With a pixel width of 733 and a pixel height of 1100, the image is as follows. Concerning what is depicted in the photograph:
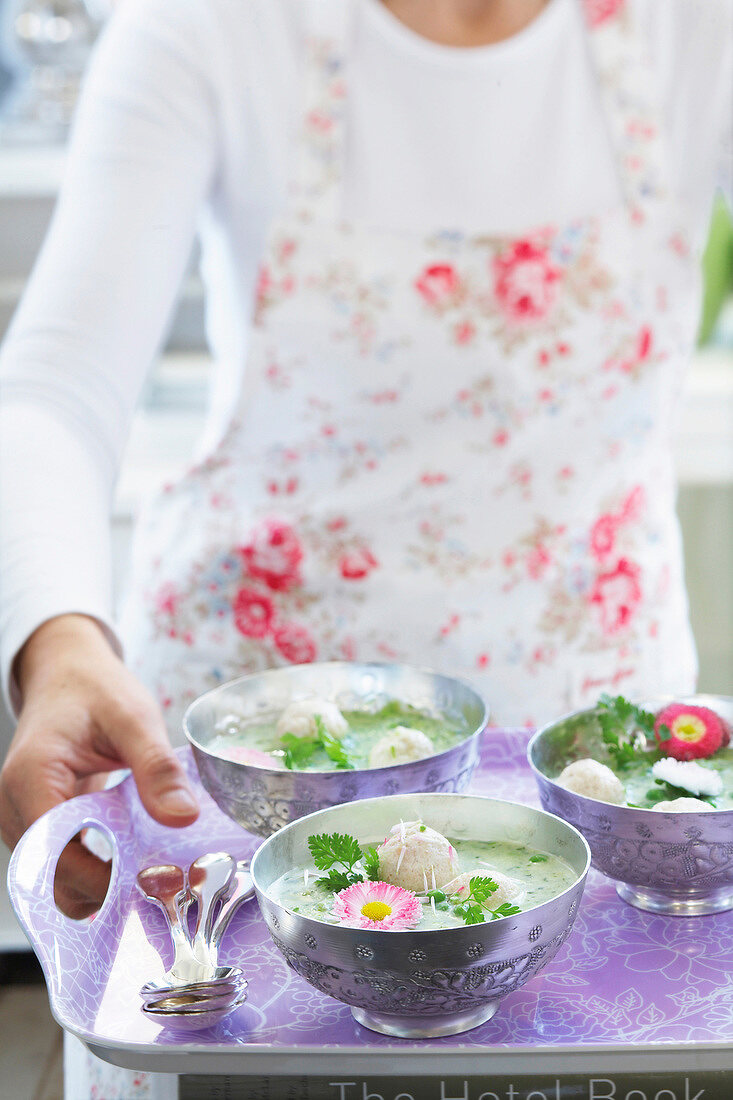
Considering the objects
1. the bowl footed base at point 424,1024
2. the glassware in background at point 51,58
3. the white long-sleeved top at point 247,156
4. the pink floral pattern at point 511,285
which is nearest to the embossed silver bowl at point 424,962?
the bowl footed base at point 424,1024

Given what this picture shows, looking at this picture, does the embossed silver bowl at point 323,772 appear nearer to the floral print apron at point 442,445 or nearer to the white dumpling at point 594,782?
the white dumpling at point 594,782

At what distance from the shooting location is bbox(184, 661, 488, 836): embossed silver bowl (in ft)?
2.30

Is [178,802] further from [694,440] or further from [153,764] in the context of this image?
[694,440]

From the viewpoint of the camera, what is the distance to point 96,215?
3.22 ft

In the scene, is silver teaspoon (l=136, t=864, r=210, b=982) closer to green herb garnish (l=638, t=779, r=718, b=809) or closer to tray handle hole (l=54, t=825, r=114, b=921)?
tray handle hole (l=54, t=825, r=114, b=921)

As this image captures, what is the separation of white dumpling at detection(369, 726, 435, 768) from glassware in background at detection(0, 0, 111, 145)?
1.42 m

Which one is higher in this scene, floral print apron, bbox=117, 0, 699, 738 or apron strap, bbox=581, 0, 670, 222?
apron strap, bbox=581, 0, 670, 222

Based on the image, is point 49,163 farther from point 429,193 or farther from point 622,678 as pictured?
point 622,678

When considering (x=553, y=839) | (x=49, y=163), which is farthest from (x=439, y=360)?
(x=49, y=163)

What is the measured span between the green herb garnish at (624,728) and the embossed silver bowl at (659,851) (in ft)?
0.27

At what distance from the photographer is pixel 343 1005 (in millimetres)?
571

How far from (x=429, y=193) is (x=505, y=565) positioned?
31 centimetres

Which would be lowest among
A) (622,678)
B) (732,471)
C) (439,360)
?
(732,471)

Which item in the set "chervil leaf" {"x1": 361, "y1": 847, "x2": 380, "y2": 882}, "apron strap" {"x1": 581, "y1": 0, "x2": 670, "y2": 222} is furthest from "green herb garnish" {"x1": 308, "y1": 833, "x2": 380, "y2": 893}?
"apron strap" {"x1": 581, "y1": 0, "x2": 670, "y2": 222}
